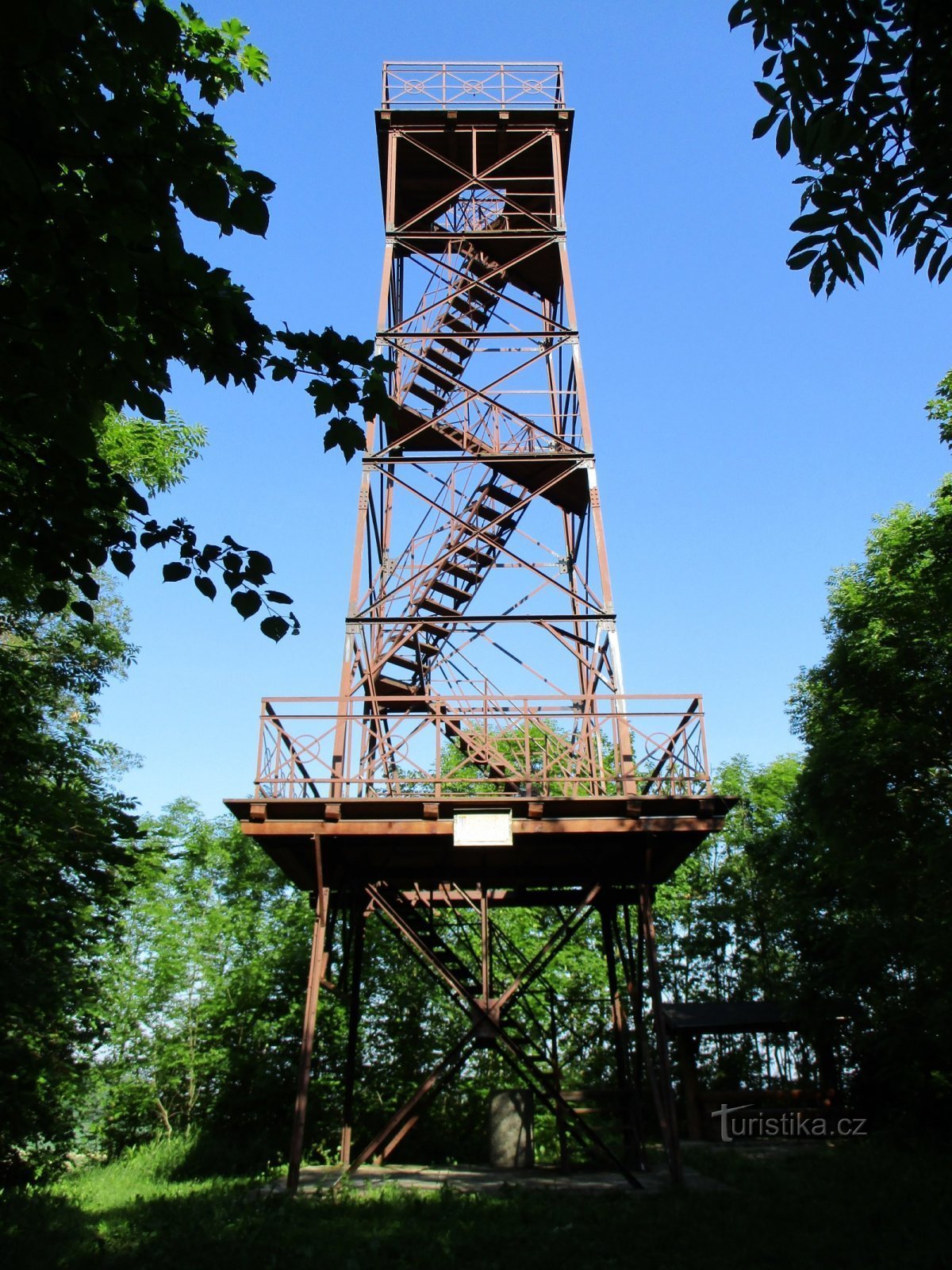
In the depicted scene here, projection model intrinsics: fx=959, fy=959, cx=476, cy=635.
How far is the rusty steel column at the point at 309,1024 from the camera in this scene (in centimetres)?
988

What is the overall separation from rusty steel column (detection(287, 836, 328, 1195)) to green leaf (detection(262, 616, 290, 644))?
6448 millimetres

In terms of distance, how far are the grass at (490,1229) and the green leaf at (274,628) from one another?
5.24m

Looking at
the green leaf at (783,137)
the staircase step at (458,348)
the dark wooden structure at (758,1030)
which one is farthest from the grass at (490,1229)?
the staircase step at (458,348)

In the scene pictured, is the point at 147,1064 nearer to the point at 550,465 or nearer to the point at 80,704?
the point at 80,704

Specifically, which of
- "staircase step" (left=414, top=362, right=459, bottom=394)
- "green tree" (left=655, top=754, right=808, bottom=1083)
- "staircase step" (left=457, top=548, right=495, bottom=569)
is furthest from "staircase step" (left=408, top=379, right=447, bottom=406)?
"green tree" (left=655, top=754, right=808, bottom=1083)

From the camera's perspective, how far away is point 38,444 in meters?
5.31

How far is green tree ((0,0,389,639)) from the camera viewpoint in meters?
3.37

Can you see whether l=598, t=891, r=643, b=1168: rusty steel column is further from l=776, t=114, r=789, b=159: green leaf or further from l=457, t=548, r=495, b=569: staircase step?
Result: l=776, t=114, r=789, b=159: green leaf

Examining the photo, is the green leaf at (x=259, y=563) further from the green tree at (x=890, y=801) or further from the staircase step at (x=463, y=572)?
the green tree at (x=890, y=801)

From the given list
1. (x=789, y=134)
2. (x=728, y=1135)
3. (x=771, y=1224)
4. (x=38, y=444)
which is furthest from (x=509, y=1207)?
(x=728, y=1135)

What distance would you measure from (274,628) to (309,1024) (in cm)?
727

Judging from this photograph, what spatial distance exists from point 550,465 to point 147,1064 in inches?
808

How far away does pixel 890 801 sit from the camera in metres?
19.0

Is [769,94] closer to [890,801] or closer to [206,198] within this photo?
[206,198]
